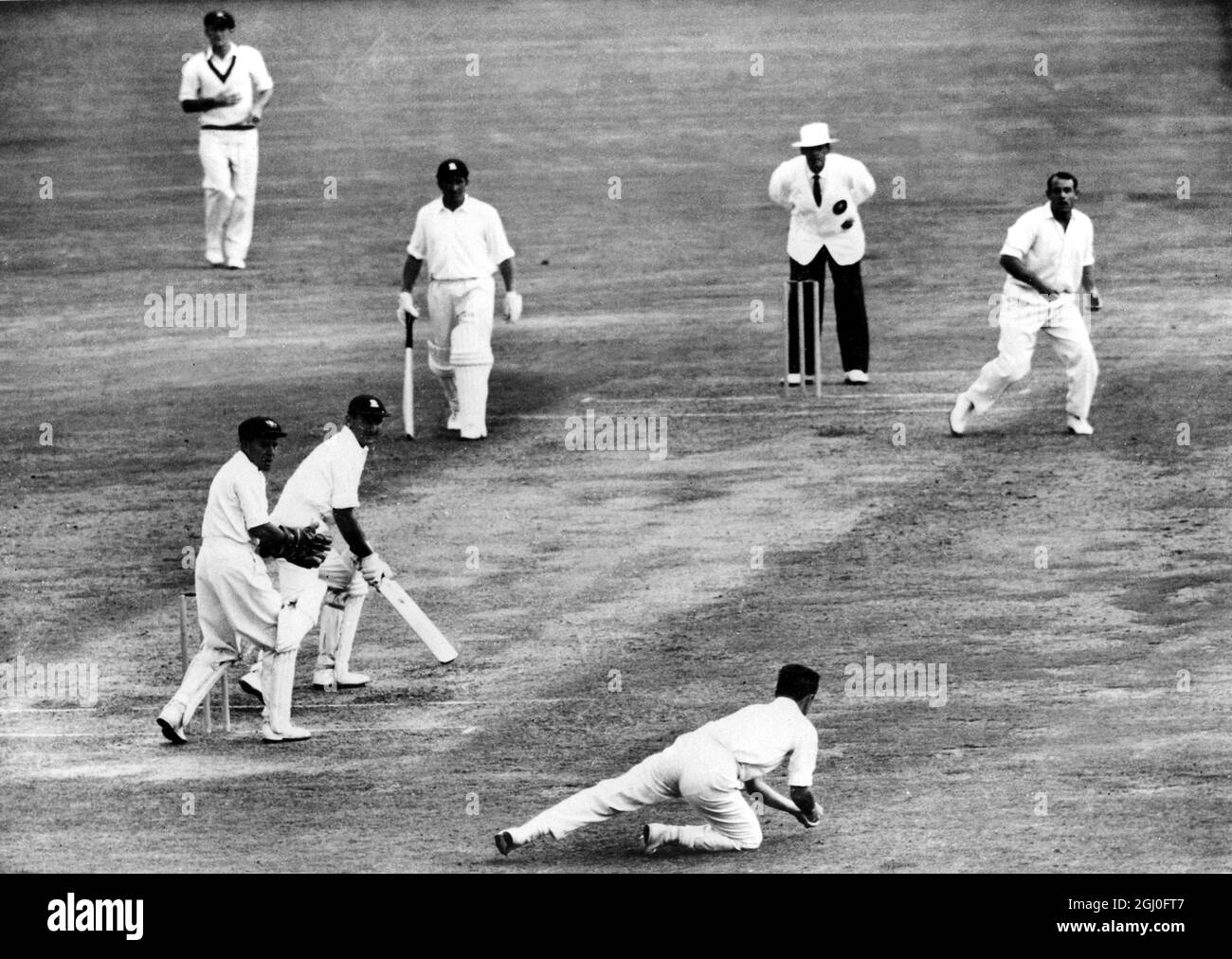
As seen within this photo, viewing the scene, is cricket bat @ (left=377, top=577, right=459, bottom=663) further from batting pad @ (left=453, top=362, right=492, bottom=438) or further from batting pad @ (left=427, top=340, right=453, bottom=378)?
batting pad @ (left=427, top=340, right=453, bottom=378)

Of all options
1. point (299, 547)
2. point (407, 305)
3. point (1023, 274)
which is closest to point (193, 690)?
point (299, 547)

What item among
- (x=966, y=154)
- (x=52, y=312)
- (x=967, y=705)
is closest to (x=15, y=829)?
(x=967, y=705)

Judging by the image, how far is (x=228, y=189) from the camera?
26.5m

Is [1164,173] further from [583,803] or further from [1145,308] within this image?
A: [583,803]

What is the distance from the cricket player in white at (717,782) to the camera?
539 inches

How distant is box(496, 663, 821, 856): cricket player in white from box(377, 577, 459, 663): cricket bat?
278 cm

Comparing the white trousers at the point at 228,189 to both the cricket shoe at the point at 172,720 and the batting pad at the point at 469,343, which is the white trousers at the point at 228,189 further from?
the cricket shoe at the point at 172,720

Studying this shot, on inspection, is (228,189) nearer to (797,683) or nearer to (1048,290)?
(1048,290)

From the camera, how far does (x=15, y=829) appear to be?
571 inches

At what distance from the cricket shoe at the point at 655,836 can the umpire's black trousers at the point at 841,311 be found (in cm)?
938

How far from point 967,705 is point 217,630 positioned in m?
4.44

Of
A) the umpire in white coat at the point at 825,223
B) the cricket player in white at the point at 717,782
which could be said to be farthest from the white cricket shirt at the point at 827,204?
the cricket player in white at the point at 717,782

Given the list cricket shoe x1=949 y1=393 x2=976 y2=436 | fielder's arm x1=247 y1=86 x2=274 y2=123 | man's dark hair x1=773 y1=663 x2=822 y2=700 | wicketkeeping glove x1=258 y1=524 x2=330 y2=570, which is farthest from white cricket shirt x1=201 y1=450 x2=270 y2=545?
fielder's arm x1=247 y1=86 x2=274 y2=123

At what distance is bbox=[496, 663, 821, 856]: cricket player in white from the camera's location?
13.7m
